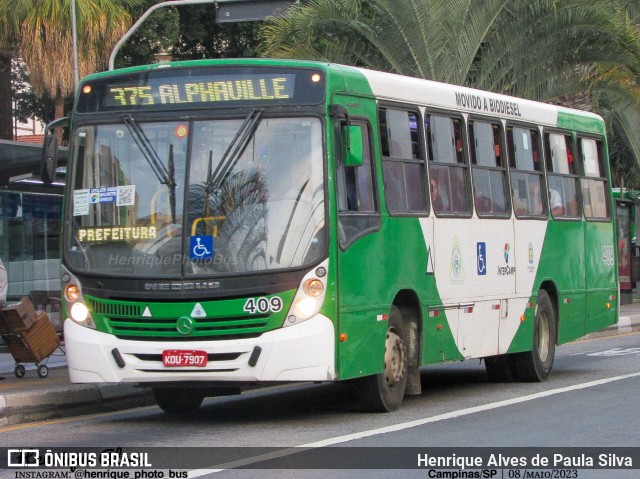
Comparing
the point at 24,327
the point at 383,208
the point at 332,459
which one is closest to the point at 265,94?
the point at 383,208

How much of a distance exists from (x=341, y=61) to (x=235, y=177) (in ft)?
38.9

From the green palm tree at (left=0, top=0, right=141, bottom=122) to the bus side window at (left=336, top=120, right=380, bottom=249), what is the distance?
1917 cm

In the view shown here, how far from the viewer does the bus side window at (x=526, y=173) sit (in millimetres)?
15680

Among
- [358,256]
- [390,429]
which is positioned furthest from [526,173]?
[390,429]

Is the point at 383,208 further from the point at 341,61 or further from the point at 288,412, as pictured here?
Result: the point at 341,61

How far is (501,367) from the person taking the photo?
647 inches

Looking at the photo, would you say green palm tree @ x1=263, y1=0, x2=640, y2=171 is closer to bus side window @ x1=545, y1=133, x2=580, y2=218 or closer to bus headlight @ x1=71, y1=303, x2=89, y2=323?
bus side window @ x1=545, y1=133, x2=580, y2=218

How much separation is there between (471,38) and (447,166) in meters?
9.39

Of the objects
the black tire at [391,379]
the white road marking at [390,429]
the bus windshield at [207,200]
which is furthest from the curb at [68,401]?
the white road marking at [390,429]

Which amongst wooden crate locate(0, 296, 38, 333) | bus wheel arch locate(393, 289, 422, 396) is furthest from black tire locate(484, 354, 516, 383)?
wooden crate locate(0, 296, 38, 333)

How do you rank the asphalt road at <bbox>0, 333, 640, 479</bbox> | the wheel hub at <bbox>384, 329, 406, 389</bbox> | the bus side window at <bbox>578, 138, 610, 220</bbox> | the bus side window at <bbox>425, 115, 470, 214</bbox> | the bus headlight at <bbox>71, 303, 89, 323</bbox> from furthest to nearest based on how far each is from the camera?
1. the bus side window at <bbox>578, 138, 610, 220</bbox>
2. the bus side window at <bbox>425, 115, 470, 214</bbox>
3. the wheel hub at <bbox>384, 329, 406, 389</bbox>
4. the bus headlight at <bbox>71, 303, 89, 323</bbox>
5. the asphalt road at <bbox>0, 333, 640, 479</bbox>

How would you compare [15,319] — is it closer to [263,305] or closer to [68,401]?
[68,401]

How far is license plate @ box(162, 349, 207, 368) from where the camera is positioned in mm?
11430

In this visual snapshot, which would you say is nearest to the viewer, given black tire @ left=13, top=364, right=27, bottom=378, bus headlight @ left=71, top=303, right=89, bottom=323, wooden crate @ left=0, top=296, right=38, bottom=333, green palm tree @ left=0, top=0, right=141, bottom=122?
bus headlight @ left=71, top=303, right=89, bottom=323
